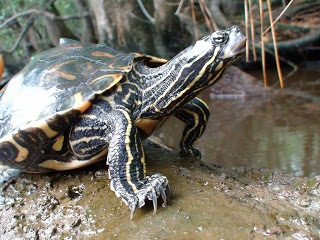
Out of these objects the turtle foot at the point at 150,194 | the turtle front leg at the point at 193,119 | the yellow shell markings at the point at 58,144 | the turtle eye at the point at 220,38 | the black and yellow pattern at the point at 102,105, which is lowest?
the turtle front leg at the point at 193,119

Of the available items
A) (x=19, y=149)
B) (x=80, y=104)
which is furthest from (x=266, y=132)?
(x=19, y=149)

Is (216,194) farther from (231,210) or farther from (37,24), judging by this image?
(37,24)

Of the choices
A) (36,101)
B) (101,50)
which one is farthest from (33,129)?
(101,50)

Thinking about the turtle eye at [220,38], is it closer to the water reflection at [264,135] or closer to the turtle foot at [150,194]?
the turtle foot at [150,194]

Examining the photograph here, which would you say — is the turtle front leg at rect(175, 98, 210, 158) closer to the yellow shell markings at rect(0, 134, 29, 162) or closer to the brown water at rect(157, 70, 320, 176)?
the brown water at rect(157, 70, 320, 176)

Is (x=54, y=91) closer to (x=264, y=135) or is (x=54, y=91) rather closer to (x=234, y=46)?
(x=234, y=46)

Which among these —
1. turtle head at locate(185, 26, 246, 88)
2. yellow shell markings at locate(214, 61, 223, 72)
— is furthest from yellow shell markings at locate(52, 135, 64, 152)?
yellow shell markings at locate(214, 61, 223, 72)

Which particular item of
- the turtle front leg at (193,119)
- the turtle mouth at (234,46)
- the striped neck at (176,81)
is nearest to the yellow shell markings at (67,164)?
the striped neck at (176,81)
